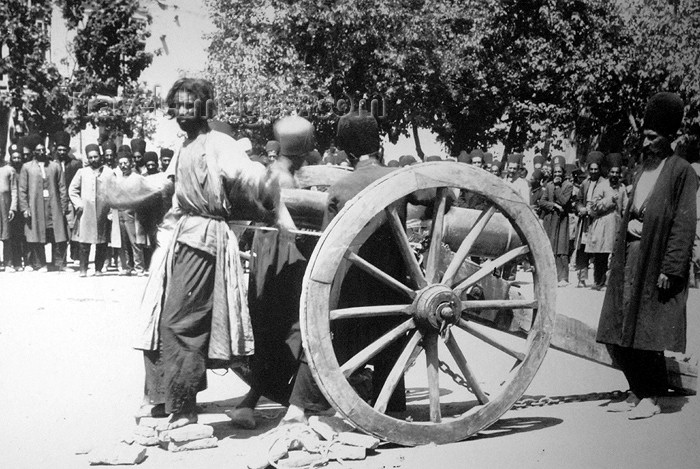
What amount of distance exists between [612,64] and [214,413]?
2.89 metres

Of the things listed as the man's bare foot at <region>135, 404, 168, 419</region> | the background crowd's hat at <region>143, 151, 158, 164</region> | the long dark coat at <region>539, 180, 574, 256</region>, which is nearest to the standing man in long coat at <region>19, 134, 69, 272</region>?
the background crowd's hat at <region>143, 151, 158, 164</region>

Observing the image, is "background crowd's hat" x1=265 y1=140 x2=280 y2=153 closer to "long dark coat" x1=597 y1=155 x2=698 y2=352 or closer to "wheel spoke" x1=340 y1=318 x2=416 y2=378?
"long dark coat" x1=597 y1=155 x2=698 y2=352


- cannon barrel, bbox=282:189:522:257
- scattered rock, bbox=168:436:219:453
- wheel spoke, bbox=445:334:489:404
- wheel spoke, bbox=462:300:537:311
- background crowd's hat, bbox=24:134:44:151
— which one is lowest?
scattered rock, bbox=168:436:219:453

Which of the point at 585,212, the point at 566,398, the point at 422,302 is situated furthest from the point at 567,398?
the point at 585,212

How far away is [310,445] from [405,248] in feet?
3.17

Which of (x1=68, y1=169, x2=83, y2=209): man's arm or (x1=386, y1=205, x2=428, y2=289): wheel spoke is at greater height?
(x1=68, y1=169, x2=83, y2=209): man's arm

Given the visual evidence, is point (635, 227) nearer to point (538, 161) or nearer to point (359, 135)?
point (359, 135)

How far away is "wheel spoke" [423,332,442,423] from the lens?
12.3 ft

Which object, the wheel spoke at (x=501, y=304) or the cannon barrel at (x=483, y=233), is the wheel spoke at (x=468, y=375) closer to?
the wheel spoke at (x=501, y=304)

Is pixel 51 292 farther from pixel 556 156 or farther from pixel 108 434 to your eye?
pixel 556 156

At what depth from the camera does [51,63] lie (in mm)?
5070

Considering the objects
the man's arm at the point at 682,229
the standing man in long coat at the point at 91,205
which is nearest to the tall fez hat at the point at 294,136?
the man's arm at the point at 682,229

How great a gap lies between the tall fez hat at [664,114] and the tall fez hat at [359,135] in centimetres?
144

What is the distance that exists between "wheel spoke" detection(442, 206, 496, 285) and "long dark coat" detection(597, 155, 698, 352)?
1060mm
